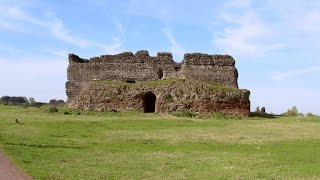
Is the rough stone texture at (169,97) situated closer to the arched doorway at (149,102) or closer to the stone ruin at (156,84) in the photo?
the stone ruin at (156,84)

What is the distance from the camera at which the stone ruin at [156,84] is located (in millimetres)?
36188

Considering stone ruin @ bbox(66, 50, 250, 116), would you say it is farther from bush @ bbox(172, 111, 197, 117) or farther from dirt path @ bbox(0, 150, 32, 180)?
dirt path @ bbox(0, 150, 32, 180)

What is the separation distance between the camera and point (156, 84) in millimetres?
38125

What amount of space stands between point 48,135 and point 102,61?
23.3 m

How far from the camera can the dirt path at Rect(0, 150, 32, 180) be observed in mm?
10893

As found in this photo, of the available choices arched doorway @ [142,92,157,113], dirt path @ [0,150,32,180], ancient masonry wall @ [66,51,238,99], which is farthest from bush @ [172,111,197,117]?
dirt path @ [0,150,32,180]

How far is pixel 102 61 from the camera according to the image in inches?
1719

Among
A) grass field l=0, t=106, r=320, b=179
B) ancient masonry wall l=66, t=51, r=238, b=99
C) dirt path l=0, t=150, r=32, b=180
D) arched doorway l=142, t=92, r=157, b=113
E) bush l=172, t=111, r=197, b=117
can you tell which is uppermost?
ancient masonry wall l=66, t=51, r=238, b=99

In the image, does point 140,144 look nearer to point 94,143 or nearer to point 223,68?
point 94,143

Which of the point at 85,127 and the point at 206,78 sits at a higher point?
the point at 206,78

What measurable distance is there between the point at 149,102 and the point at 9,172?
2879cm

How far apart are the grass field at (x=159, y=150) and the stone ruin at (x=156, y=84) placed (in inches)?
359

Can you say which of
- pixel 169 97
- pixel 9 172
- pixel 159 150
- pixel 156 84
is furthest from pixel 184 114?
pixel 9 172

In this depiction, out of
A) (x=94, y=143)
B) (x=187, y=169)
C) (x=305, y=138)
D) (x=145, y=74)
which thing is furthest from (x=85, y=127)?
(x=145, y=74)
